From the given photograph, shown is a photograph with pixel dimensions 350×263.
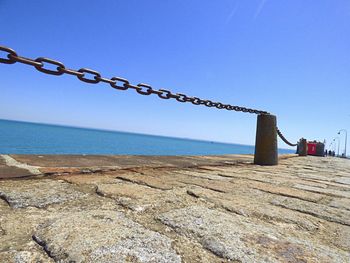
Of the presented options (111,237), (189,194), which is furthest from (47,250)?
(189,194)

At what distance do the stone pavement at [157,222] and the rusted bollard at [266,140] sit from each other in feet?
8.51

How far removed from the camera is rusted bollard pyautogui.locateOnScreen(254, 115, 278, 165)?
4863mm

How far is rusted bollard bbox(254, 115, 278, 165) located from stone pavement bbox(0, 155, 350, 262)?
8.51ft

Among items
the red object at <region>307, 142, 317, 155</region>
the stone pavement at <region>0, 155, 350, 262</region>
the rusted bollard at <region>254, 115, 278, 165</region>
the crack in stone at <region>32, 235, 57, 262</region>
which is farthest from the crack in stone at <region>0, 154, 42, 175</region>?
the red object at <region>307, 142, 317, 155</region>

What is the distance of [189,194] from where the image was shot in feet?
6.69

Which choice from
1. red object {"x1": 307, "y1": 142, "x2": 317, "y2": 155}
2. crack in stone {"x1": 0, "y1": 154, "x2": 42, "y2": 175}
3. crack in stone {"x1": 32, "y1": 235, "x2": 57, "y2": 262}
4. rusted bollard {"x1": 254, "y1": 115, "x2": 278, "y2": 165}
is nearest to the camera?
crack in stone {"x1": 32, "y1": 235, "x2": 57, "y2": 262}

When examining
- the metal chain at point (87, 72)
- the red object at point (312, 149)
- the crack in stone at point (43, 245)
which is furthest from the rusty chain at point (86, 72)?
the red object at point (312, 149)

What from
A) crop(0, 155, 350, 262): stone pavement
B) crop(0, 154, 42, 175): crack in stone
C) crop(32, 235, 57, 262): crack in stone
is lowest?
crop(32, 235, 57, 262): crack in stone

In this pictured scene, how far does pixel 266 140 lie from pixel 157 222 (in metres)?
3.94

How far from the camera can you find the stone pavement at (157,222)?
3.44 ft

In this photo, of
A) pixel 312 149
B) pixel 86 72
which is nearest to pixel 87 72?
pixel 86 72

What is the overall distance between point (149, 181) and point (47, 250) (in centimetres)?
142

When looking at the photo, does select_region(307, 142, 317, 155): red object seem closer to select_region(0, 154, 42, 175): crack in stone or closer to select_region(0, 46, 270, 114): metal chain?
select_region(0, 46, 270, 114): metal chain

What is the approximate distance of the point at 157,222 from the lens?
138 centimetres
